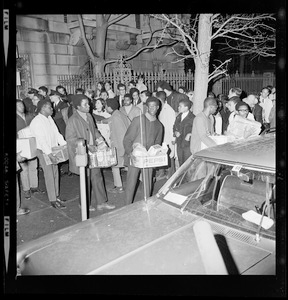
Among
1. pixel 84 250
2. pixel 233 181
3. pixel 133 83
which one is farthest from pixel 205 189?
pixel 133 83

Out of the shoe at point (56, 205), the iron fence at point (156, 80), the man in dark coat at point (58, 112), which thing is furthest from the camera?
the iron fence at point (156, 80)

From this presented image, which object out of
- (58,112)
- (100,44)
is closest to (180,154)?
(58,112)

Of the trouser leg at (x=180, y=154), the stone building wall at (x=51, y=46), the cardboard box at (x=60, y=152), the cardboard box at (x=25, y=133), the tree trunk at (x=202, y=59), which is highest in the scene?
the stone building wall at (x=51, y=46)

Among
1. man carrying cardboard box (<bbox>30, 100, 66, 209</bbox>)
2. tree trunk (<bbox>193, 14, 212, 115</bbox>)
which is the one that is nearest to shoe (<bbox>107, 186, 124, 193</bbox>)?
man carrying cardboard box (<bbox>30, 100, 66, 209</bbox>)

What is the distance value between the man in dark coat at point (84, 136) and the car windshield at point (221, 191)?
1.94 meters

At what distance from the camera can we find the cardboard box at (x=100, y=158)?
15.9 feet

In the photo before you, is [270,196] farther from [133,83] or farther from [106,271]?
[133,83]

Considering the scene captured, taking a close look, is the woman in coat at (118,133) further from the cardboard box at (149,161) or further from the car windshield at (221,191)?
the car windshield at (221,191)

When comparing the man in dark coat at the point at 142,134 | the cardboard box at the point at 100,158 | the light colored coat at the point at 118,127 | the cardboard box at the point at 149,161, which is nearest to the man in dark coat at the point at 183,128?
the man in dark coat at the point at 142,134

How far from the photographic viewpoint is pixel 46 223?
508 cm

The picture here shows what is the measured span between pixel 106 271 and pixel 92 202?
327 centimetres

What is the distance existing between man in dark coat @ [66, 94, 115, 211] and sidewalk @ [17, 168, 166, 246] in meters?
0.30

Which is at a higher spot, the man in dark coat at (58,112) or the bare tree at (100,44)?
the bare tree at (100,44)

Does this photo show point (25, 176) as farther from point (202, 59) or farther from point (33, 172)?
point (202, 59)
